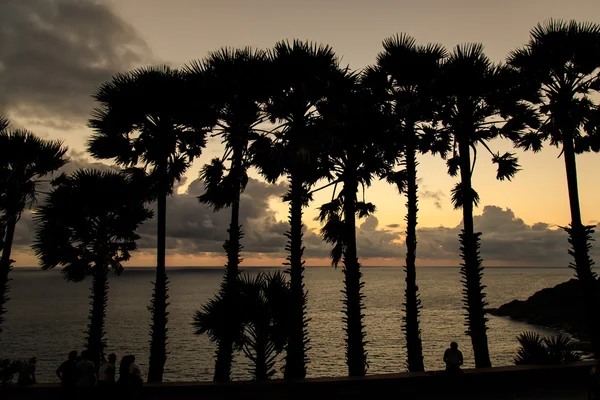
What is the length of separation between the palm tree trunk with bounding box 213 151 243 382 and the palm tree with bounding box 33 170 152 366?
5.66m

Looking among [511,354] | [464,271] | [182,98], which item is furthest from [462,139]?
[511,354]

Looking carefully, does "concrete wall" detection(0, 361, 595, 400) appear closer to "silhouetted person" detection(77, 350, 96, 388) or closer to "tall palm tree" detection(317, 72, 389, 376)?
"silhouetted person" detection(77, 350, 96, 388)

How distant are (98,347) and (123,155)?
8.35 m

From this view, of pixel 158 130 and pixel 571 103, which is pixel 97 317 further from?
pixel 571 103

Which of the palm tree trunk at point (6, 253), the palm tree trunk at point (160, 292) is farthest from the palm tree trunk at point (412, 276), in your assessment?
the palm tree trunk at point (6, 253)

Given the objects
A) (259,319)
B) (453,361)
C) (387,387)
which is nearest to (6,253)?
(259,319)

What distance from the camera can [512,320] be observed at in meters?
74.9

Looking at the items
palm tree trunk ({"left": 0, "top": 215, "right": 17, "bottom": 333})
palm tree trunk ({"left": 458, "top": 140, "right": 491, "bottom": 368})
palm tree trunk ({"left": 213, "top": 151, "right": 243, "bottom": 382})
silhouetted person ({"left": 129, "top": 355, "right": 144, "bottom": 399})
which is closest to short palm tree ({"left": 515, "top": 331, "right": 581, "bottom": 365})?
palm tree trunk ({"left": 458, "top": 140, "right": 491, "bottom": 368})

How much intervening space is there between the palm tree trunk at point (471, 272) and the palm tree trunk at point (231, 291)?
318 inches

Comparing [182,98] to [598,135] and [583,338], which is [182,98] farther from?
[583,338]

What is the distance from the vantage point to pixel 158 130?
1767cm

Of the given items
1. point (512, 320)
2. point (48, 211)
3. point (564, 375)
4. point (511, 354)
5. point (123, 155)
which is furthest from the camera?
point (512, 320)

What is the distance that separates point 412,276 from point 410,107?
687 centimetres

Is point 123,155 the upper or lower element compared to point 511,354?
upper
